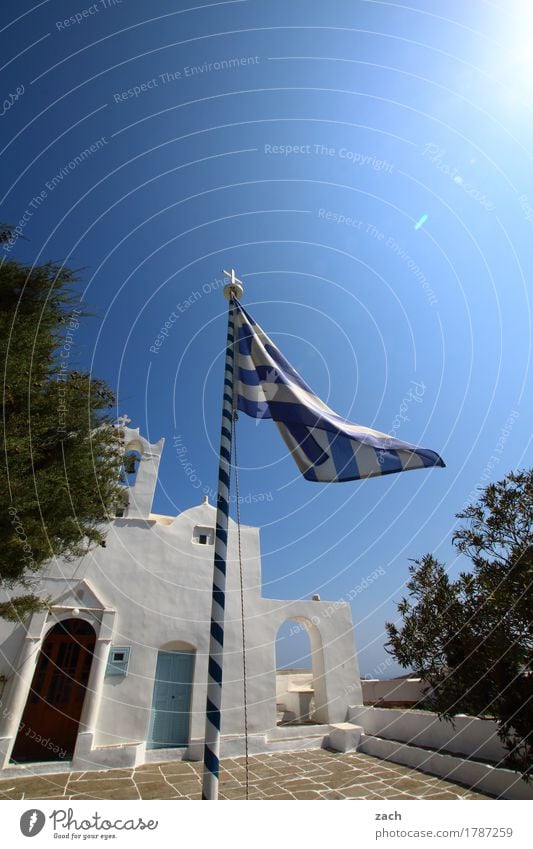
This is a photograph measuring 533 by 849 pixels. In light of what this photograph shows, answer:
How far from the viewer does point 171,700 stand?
1022cm

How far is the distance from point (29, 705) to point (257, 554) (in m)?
6.85

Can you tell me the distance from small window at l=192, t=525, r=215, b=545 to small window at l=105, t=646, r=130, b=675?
11.5 feet

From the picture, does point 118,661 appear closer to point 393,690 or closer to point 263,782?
point 263,782

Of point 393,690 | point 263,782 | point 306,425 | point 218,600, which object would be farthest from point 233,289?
point 393,690

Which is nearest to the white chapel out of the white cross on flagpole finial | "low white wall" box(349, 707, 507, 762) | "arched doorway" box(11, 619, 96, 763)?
"arched doorway" box(11, 619, 96, 763)

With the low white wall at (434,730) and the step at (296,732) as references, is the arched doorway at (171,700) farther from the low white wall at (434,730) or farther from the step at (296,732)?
the low white wall at (434,730)

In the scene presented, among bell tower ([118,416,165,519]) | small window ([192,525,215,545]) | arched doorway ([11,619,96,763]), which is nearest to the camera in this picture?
arched doorway ([11,619,96,763])

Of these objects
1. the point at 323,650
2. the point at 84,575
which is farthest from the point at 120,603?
the point at 323,650

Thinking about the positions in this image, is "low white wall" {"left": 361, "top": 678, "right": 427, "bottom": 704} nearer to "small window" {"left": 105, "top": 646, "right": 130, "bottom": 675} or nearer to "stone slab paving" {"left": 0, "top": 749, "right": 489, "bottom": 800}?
"stone slab paving" {"left": 0, "top": 749, "right": 489, "bottom": 800}

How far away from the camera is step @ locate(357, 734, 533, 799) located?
19.6ft

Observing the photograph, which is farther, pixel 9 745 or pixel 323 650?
pixel 323 650

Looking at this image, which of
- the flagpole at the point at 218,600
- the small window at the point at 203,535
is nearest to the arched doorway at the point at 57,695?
the small window at the point at 203,535
